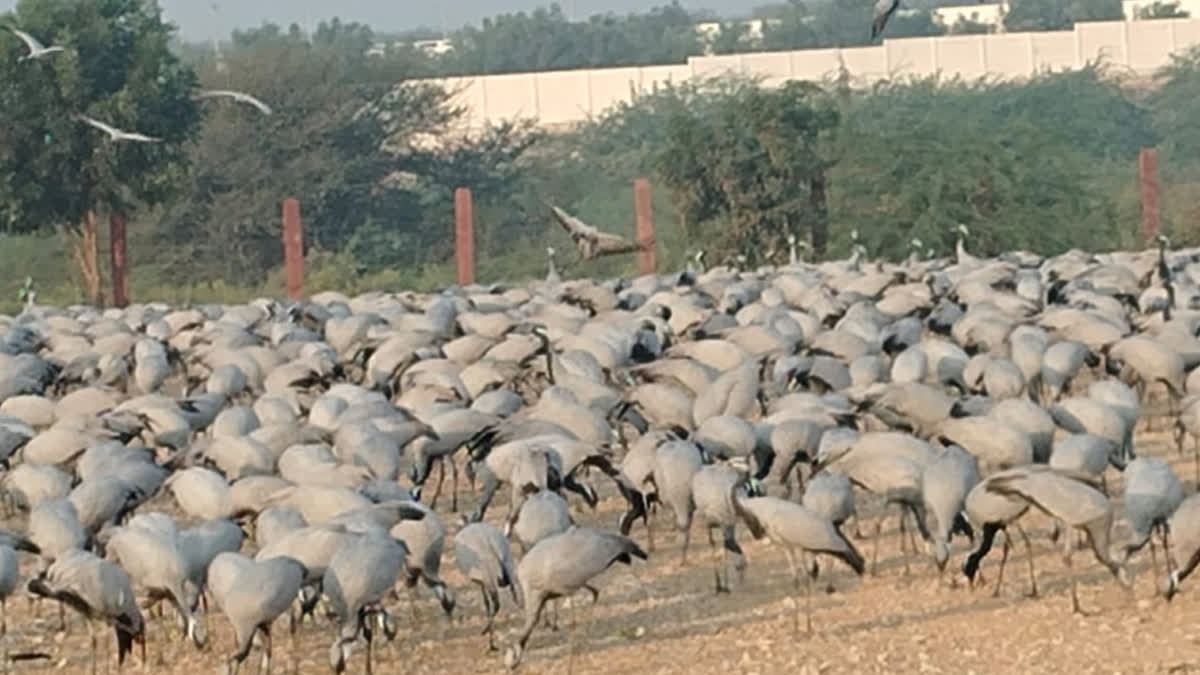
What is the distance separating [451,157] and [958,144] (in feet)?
51.0

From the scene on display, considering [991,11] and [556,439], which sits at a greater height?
[991,11]

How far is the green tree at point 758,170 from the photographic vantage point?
30.2 meters

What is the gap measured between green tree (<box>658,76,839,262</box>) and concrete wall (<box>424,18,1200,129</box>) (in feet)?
88.9

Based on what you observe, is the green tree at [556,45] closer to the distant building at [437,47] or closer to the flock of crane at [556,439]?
the distant building at [437,47]

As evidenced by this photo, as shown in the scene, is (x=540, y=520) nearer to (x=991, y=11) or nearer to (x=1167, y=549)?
(x=1167, y=549)

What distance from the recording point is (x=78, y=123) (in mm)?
28859

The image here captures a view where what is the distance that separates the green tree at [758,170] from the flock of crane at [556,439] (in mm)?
11286

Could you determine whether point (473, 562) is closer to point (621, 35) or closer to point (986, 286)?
point (986, 286)

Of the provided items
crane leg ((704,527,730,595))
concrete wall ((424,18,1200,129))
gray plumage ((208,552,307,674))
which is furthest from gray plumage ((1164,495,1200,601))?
concrete wall ((424,18,1200,129))

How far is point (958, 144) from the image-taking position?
2984cm

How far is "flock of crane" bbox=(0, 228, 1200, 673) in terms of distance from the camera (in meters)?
9.07

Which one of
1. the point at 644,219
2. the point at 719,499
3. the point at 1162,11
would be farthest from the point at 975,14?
the point at 719,499

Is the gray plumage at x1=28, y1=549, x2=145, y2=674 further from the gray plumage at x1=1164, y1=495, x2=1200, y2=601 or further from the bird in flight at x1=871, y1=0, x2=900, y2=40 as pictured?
the gray plumage at x1=1164, y1=495, x2=1200, y2=601

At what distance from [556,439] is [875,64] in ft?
172
